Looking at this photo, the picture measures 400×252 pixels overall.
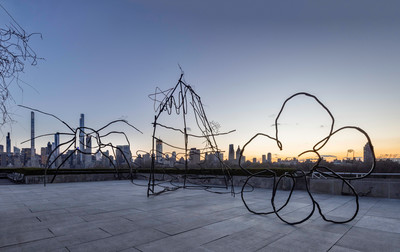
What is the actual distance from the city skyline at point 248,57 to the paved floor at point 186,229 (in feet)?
7.31

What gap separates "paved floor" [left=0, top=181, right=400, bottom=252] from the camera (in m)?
3.44

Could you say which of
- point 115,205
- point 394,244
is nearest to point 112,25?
point 115,205

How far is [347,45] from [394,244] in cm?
779

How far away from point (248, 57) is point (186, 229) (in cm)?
898

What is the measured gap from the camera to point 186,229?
4.28 meters

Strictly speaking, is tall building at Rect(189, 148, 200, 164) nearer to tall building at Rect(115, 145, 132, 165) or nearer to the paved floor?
the paved floor

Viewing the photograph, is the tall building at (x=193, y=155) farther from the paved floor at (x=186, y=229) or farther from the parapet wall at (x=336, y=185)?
the paved floor at (x=186, y=229)

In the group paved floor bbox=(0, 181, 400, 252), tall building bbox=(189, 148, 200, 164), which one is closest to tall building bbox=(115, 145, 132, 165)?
paved floor bbox=(0, 181, 400, 252)

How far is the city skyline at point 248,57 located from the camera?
8.12 metres

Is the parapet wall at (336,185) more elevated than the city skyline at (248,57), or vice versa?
the city skyline at (248,57)

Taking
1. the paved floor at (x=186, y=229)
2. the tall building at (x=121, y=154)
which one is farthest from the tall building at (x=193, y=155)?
the tall building at (x=121, y=154)

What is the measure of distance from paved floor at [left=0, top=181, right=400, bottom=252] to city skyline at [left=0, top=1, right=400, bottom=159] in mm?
2229

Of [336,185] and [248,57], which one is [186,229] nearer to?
[336,185]

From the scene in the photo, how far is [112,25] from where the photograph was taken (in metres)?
9.54
